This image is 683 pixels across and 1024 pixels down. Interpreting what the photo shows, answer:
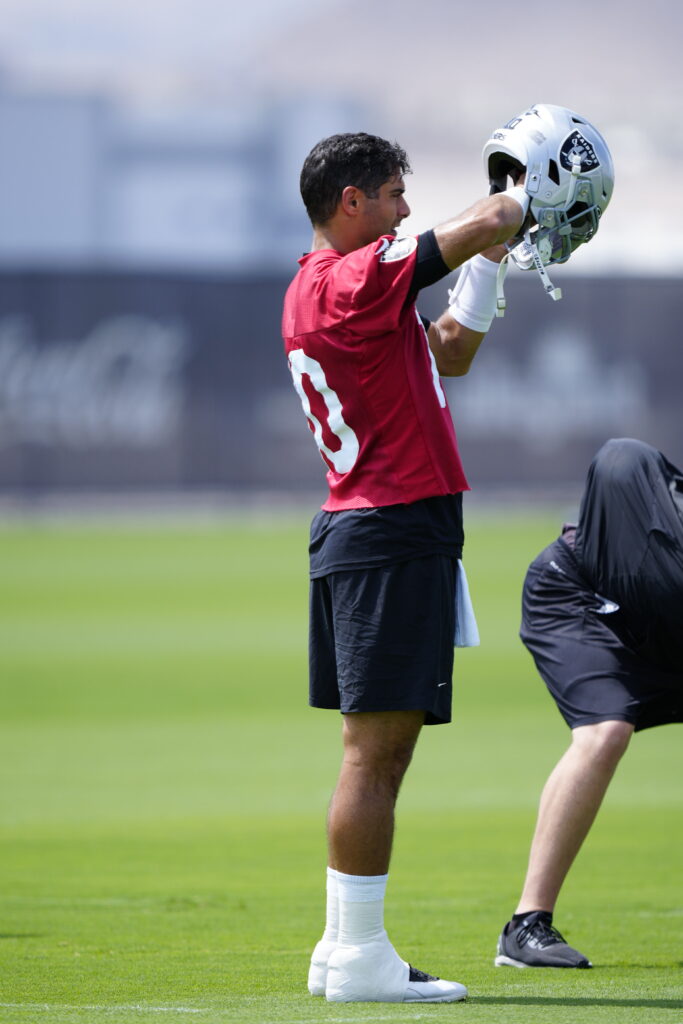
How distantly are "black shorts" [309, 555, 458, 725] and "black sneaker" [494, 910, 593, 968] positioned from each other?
878 mm

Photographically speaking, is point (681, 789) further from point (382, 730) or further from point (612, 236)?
point (612, 236)

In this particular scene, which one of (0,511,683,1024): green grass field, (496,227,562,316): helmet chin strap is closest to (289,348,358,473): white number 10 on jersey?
(496,227,562,316): helmet chin strap

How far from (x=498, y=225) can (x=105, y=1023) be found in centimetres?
221

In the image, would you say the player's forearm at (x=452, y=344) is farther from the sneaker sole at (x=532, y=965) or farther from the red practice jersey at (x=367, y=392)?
the sneaker sole at (x=532, y=965)

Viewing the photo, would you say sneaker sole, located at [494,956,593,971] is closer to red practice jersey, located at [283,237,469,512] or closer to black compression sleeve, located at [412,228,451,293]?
red practice jersey, located at [283,237,469,512]

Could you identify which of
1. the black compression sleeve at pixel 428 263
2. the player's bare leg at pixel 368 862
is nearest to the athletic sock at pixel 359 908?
the player's bare leg at pixel 368 862

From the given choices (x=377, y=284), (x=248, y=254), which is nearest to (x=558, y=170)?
(x=377, y=284)

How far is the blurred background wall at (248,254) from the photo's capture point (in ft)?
115

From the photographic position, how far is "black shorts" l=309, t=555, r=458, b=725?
445cm

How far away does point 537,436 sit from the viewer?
120ft

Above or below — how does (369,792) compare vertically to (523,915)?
above

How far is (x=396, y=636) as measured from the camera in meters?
4.47

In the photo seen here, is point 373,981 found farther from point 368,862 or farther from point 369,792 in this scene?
point 369,792

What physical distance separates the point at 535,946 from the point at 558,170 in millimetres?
2266
